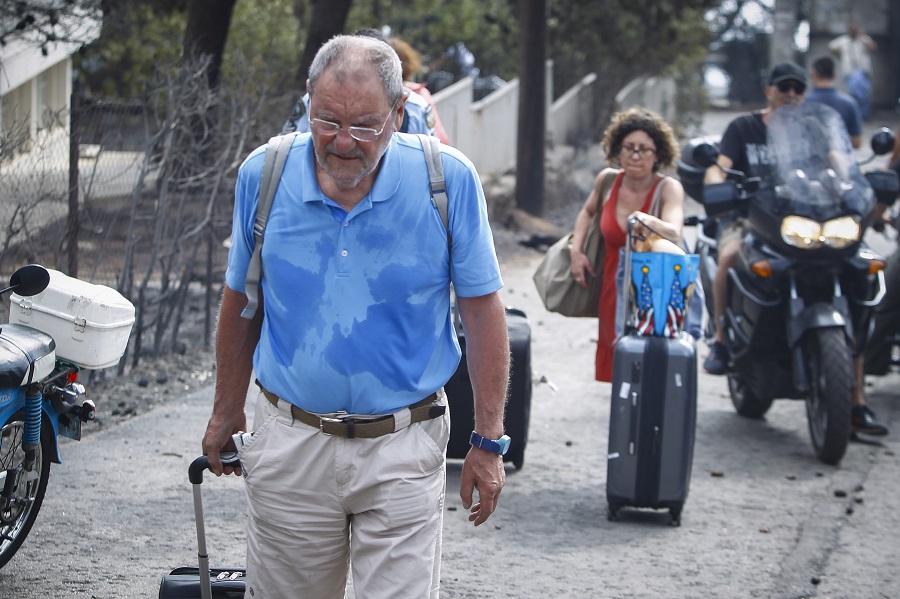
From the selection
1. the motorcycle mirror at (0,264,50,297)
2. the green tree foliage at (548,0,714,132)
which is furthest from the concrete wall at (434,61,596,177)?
the motorcycle mirror at (0,264,50,297)

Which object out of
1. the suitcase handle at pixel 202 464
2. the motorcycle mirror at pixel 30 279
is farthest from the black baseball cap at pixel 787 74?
the suitcase handle at pixel 202 464

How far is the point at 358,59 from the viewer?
3260 millimetres

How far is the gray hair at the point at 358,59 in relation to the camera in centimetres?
326

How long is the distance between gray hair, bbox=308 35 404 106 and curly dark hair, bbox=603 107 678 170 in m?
3.64

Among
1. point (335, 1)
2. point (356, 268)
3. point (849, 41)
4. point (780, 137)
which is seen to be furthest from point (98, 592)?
point (849, 41)

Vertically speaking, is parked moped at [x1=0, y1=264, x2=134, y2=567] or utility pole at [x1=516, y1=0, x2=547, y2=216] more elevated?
parked moped at [x1=0, y1=264, x2=134, y2=567]

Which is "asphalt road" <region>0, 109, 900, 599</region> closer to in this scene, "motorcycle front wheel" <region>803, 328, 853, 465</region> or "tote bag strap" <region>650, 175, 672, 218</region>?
"motorcycle front wheel" <region>803, 328, 853, 465</region>

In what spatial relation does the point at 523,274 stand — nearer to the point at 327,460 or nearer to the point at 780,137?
the point at 780,137

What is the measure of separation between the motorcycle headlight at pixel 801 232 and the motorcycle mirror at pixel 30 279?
4.10 metres

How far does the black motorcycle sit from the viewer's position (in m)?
6.96

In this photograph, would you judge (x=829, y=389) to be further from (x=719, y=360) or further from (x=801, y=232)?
(x=719, y=360)

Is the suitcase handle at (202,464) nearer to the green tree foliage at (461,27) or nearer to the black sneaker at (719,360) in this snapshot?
the black sneaker at (719,360)

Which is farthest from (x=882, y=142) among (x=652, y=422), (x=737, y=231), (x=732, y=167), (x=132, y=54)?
(x=132, y=54)

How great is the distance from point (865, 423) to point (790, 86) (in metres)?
2.18
